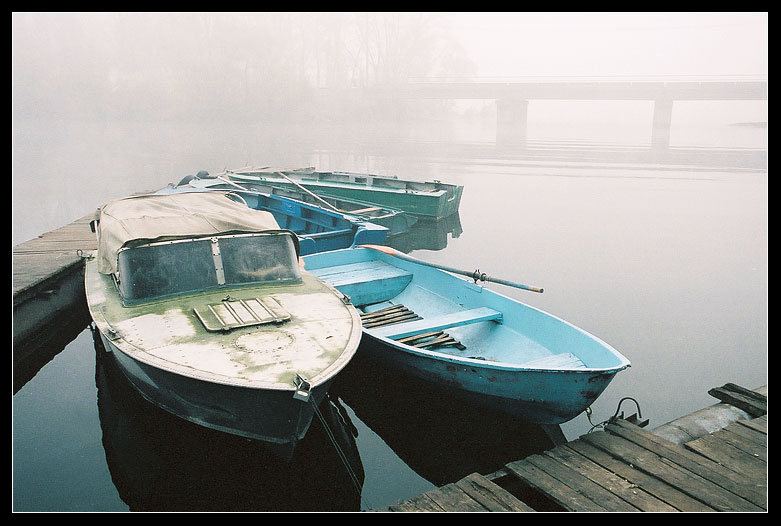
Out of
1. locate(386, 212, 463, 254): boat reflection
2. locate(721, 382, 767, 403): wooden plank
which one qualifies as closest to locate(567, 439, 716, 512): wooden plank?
locate(721, 382, 767, 403): wooden plank

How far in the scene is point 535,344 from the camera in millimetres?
9133

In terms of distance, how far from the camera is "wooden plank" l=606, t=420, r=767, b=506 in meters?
6.32

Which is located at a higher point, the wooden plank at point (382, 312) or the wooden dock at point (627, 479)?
the wooden plank at point (382, 312)

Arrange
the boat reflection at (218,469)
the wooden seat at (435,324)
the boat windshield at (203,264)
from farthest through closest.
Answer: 1. the wooden seat at (435,324)
2. the boat windshield at (203,264)
3. the boat reflection at (218,469)

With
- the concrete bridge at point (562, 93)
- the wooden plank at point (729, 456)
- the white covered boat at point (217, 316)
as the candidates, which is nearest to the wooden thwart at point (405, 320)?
the white covered boat at point (217, 316)

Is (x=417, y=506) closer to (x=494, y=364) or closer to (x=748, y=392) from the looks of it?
(x=494, y=364)

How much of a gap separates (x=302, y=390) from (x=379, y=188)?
18.5 m

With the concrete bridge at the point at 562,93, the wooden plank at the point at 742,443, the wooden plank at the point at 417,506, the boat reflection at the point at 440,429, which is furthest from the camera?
the concrete bridge at the point at 562,93

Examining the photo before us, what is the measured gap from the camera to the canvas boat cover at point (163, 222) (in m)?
9.09

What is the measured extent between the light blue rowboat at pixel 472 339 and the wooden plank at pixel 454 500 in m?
1.87

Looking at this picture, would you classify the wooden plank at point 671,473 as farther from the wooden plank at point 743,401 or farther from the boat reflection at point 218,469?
the boat reflection at point 218,469

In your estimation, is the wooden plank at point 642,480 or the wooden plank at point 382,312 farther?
the wooden plank at point 382,312

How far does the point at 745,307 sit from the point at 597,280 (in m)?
3.76
